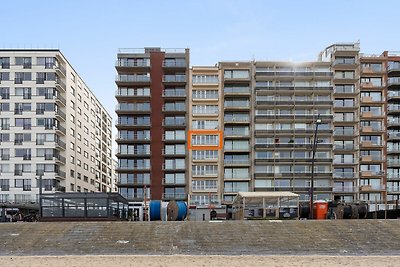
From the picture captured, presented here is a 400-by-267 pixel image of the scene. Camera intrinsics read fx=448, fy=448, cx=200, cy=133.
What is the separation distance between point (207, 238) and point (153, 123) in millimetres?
55098

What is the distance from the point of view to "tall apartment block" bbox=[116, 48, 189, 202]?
262 ft

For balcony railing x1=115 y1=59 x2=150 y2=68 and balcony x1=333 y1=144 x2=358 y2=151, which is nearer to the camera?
balcony railing x1=115 y1=59 x2=150 y2=68

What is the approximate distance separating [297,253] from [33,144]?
6847cm

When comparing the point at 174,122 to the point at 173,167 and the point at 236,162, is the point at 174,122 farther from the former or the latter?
the point at 236,162

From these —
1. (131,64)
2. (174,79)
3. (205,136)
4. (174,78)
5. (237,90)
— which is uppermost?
(131,64)

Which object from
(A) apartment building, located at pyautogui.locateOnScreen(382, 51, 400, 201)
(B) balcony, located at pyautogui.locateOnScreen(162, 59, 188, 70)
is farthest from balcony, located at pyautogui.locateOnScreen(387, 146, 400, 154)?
(B) balcony, located at pyautogui.locateOnScreen(162, 59, 188, 70)

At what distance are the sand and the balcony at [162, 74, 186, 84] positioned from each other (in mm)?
60920

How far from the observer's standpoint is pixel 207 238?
90.7 ft

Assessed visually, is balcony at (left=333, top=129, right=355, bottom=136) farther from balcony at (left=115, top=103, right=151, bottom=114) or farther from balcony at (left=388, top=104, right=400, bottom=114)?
balcony at (left=115, top=103, right=151, bottom=114)

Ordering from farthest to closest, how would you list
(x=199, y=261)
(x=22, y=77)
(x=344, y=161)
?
(x=22, y=77) < (x=344, y=161) < (x=199, y=261)

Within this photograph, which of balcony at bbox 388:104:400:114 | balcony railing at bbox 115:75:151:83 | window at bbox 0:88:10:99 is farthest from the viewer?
balcony at bbox 388:104:400:114

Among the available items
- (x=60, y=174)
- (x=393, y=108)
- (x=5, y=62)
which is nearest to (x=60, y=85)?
(x=5, y=62)

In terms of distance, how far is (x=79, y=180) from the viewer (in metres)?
96.0

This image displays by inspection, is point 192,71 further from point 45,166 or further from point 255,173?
point 45,166
